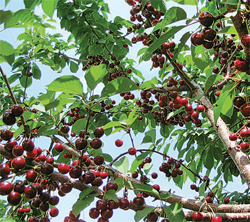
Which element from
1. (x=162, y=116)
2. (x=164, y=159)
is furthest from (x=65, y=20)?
(x=164, y=159)

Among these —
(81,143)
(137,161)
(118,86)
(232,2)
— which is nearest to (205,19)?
(232,2)

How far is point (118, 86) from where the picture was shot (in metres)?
1.38

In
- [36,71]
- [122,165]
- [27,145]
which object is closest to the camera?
[27,145]

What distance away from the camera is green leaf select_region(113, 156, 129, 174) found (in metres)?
1.97

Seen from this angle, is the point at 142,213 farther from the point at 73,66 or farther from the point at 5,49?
the point at 73,66

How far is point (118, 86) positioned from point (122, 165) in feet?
2.72

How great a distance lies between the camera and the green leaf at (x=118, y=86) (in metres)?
1.37

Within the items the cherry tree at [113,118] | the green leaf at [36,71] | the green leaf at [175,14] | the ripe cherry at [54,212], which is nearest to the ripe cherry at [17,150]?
the cherry tree at [113,118]

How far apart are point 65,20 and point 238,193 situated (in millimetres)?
3102

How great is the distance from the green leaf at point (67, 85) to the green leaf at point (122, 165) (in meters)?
0.84

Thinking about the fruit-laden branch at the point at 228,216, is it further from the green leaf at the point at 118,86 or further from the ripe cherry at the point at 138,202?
the green leaf at the point at 118,86

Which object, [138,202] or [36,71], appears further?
[36,71]

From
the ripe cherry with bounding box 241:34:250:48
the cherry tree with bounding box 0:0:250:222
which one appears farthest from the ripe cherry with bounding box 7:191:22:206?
the ripe cherry with bounding box 241:34:250:48

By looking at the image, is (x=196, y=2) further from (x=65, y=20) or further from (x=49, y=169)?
(x=65, y=20)
